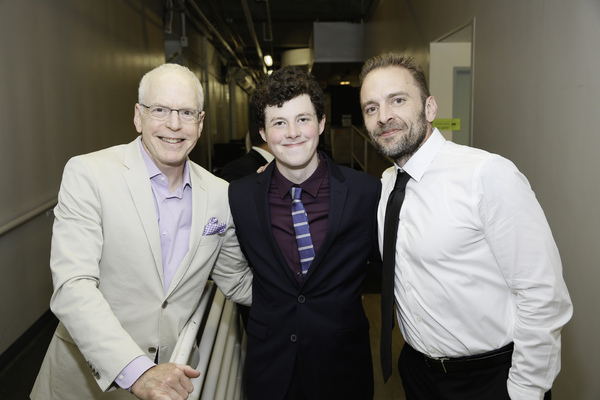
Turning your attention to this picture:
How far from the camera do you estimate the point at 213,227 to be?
173 cm

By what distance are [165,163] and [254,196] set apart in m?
0.39

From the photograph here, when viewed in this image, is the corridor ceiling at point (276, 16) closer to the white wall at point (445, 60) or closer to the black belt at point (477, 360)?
the white wall at point (445, 60)

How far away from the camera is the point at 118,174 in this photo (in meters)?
1.61

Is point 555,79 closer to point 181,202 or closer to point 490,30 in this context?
point 490,30

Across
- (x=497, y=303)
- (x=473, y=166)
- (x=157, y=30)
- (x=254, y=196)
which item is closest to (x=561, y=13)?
(x=473, y=166)

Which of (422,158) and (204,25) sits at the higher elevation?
(204,25)

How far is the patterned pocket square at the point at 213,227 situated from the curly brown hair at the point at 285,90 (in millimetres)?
518

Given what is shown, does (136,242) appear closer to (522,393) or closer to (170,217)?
(170,217)

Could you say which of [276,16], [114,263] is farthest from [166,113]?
[276,16]

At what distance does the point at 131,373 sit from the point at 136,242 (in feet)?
1.64

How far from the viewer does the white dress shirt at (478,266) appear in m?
1.39

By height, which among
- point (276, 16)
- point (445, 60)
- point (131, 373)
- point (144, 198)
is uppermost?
point (276, 16)

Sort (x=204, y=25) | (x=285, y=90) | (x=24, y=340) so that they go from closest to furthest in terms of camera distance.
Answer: (x=285, y=90) < (x=24, y=340) < (x=204, y=25)

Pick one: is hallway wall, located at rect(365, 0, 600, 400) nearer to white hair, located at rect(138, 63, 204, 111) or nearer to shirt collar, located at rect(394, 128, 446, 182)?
shirt collar, located at rect(394, 128, 446, 182)
